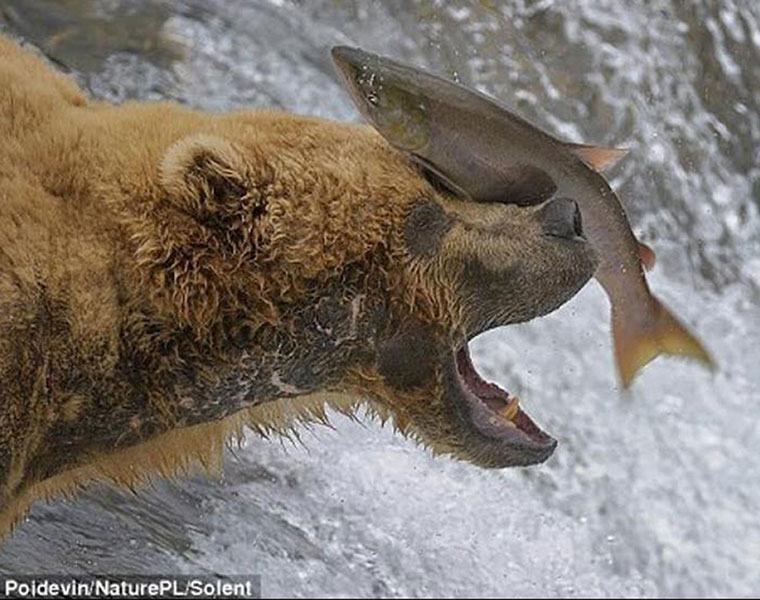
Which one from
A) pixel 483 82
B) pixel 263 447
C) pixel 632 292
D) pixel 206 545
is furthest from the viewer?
pixel 483 82

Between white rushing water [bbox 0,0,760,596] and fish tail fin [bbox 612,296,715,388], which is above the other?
fish tail fin [bbox 612,296,715,388]

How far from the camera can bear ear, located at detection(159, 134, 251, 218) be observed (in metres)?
2.91

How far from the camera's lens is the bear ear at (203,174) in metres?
2.91

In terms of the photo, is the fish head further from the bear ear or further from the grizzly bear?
the bear ear

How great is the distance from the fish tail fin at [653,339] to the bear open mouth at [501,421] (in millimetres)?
615

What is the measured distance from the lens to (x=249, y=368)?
3059mm

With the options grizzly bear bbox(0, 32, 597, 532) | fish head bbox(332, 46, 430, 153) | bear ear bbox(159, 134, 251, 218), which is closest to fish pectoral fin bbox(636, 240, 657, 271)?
grizzly bear bbox(0, 32, 597, 532)

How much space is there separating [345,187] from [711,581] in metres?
3.56

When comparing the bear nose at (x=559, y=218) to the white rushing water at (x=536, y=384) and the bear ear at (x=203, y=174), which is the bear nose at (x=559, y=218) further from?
the white rushing water at (x=536, y=384)

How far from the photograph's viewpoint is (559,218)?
10.3 feet

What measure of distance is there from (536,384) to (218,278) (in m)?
3.18

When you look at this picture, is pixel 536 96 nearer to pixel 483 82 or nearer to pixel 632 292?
pixel 483 82

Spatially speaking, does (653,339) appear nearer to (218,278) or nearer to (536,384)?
(218,278)

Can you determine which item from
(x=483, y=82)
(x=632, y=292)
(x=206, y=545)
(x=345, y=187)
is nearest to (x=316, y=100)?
(x=483, y=82)
